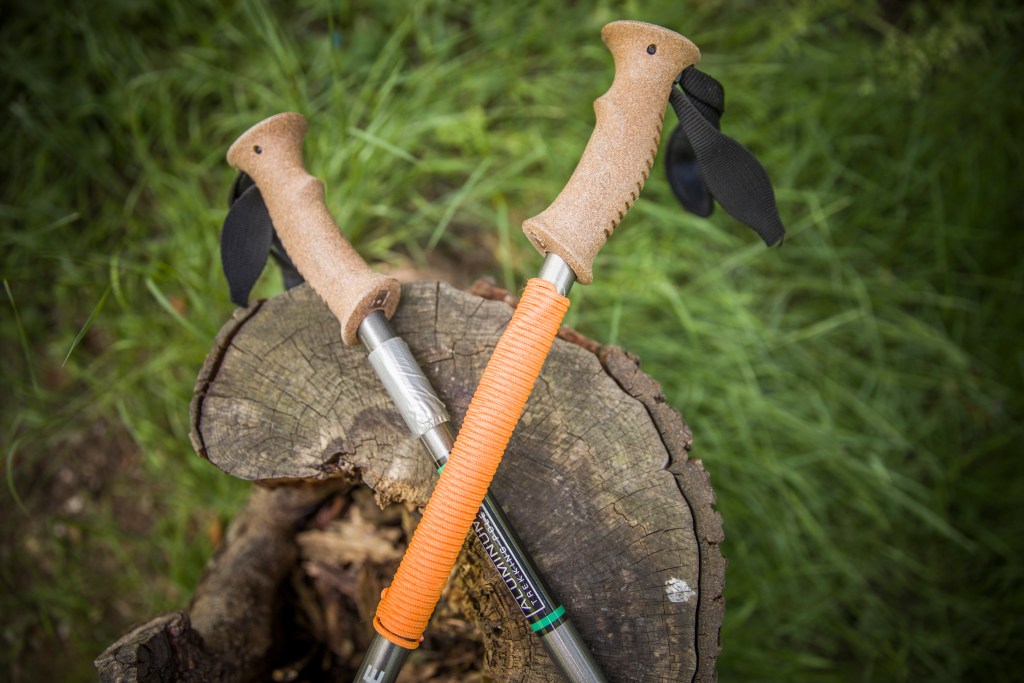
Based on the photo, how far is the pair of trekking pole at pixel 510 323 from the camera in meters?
0.96

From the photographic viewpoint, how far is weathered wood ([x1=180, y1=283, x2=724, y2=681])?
1018mm

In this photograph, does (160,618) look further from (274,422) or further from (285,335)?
(285,335)

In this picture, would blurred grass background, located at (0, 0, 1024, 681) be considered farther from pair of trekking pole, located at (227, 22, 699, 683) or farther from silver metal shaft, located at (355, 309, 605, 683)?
silver metal shaft, located at (355, 309, 605, 683)

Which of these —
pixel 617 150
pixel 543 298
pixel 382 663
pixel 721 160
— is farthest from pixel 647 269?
pixel 382 663

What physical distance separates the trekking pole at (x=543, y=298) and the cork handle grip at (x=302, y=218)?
29 centimetres

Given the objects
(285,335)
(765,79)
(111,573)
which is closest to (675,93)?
(285,335)

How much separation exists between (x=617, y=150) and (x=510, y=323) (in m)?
0.38

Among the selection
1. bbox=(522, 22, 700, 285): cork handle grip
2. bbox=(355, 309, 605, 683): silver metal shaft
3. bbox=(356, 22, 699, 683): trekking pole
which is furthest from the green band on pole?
bbox=(522, 22, 700, 285): cork handle grip

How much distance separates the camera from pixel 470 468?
3.11ft

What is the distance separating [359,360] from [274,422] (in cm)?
19

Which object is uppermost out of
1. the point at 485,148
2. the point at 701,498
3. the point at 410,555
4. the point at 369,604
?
the point at 485,148

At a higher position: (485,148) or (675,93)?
(675,93)

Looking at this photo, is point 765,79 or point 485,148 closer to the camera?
point 485,148

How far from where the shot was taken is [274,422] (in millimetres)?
1096
